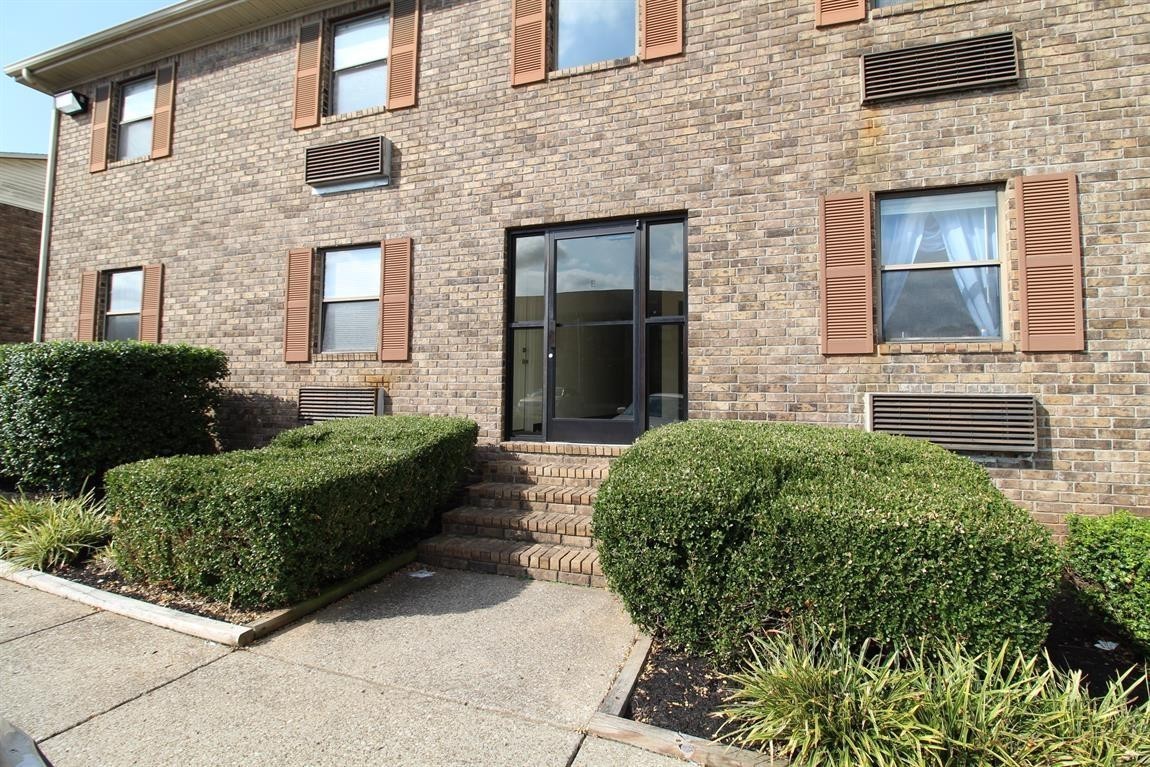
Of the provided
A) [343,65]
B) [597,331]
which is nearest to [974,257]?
[597,331]

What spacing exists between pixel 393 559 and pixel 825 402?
13.3 feet

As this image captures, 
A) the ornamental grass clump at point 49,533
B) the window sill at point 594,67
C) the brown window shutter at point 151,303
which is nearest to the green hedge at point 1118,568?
the window sill at point 594,67

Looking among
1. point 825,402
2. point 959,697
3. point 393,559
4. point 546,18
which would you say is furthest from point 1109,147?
point 393,559

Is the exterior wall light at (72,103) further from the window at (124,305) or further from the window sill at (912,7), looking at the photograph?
the window sill at (912,7)

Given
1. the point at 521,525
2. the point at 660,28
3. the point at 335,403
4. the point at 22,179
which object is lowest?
the point at 521,525

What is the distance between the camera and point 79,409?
586 cm

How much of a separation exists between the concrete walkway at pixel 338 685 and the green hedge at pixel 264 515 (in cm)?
37

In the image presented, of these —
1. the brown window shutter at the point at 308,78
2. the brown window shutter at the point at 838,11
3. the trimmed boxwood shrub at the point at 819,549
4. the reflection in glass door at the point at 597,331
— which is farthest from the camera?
the brown window shutter at the point at 308,78

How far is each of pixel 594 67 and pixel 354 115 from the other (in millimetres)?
3204

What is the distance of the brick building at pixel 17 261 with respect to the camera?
419 inches

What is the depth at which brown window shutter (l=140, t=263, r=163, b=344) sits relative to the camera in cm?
815

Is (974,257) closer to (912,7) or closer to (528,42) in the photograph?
(912,7)

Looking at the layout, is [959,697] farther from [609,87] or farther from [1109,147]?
[609,87]

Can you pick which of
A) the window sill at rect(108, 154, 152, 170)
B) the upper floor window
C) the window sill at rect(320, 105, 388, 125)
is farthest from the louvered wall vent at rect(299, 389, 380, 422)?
the window sill at rect(108, 154, 152, 170)
